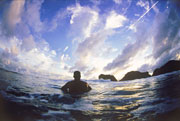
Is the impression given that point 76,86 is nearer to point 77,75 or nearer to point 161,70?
point 77,75

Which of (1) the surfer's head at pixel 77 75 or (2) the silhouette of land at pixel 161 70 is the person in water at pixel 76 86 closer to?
(1) the surfer's head at pixel 77 75

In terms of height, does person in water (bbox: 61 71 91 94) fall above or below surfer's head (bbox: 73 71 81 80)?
below

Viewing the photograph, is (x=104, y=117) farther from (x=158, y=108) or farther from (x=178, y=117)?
(x=178, y=117)

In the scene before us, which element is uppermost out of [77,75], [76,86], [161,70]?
[161,70]

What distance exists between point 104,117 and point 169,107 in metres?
2.72

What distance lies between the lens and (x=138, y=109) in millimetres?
3982

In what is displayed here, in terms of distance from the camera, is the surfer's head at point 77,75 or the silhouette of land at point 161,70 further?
the surfer's head at point 77,75

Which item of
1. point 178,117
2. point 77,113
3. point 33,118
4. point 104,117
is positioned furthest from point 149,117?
point 33,118

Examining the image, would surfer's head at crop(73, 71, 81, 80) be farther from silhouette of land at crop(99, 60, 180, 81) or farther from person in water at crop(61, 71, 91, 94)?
silhouette of land at crop(99, 60, 180, 81)

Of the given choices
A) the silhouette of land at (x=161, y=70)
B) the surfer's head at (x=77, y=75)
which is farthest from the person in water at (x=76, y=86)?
the silhouette of land at (x=161, y=70)

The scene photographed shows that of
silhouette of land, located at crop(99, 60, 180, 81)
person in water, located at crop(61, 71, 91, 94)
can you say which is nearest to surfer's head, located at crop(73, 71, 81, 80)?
person in water, located at crop(61, 71, 91, 94)

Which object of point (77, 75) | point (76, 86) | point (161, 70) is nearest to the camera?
point (77, 75)

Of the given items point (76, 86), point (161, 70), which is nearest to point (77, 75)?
point (76, 86)

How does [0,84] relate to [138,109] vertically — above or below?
above
